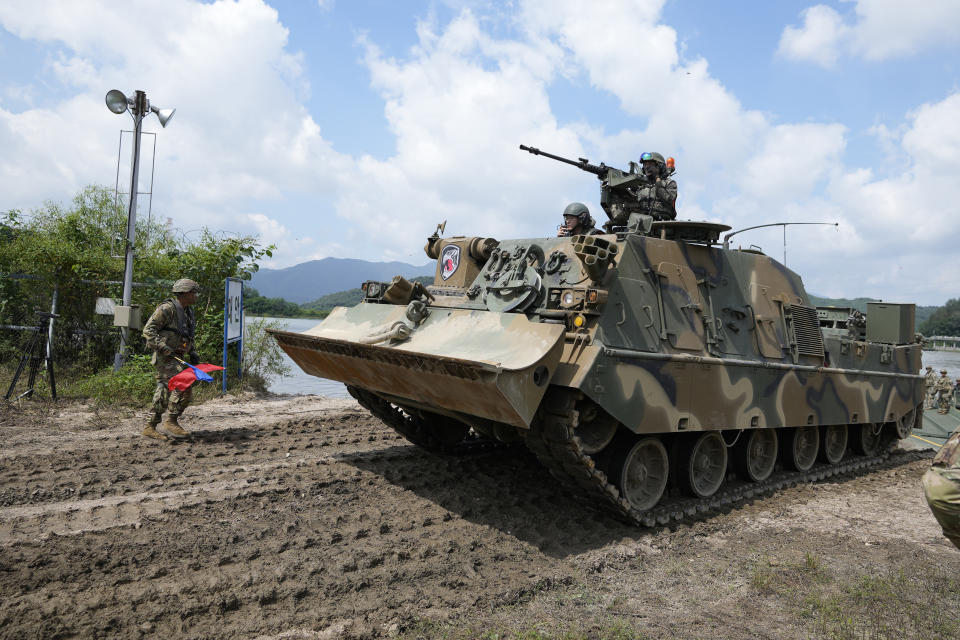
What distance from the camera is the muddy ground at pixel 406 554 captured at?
4023 millimetres

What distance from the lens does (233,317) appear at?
11984mm

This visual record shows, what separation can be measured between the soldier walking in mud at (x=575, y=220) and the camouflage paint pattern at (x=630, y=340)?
71cm

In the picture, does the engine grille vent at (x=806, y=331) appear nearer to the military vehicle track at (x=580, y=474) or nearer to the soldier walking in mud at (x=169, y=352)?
the military vehicle track at (x=580, y=474)

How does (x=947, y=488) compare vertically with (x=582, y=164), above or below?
below

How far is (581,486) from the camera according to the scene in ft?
19.6

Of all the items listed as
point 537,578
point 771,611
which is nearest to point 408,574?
point 537,578

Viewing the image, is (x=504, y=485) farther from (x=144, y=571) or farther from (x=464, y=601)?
(x=144, y=571)

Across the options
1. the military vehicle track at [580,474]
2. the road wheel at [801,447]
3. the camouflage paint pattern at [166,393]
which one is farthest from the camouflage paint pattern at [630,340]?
the camouflage paint pattern at [166,393]

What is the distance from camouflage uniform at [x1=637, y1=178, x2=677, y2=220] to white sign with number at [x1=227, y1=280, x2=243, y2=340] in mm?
6898

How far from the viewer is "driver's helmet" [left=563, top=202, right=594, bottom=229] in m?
7.88

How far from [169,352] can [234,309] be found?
3.79 meters

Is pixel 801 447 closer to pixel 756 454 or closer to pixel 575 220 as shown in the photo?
pixel 756 454

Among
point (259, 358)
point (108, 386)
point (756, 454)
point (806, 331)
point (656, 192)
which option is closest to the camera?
point (756, 454)

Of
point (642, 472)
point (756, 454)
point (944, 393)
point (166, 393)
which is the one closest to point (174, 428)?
point (166, 393)
